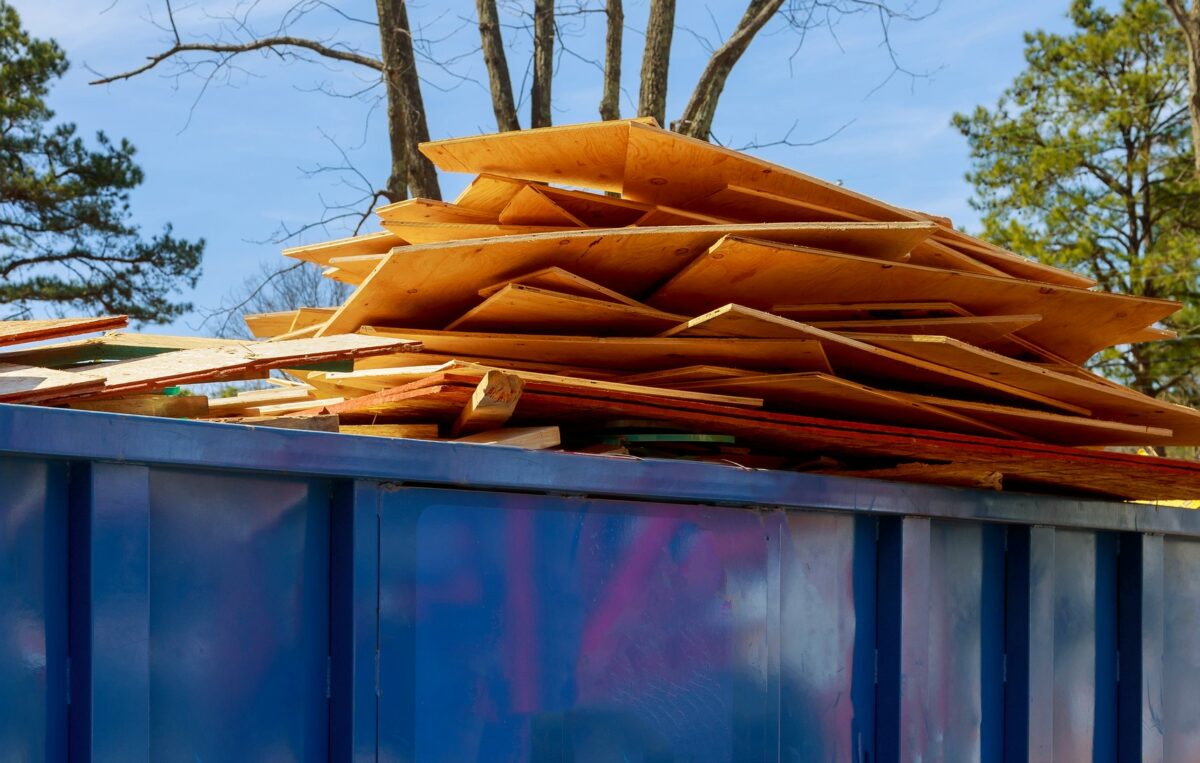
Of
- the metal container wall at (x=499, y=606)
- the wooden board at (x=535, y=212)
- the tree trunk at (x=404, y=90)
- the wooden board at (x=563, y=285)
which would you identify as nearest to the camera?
the metal container wall at (x=499, y=606)

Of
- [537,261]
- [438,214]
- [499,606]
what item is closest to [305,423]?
[499,606]

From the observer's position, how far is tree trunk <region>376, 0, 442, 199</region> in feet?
40.1

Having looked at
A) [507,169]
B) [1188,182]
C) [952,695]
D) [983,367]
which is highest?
[1188,182]

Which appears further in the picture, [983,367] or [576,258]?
[983,367]

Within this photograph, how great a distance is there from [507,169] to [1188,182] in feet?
76.6

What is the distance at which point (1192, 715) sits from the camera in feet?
16.8

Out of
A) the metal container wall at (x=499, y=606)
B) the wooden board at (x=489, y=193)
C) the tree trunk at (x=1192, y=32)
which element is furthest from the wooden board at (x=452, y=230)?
the tree trunk at (x=1192, y=32)

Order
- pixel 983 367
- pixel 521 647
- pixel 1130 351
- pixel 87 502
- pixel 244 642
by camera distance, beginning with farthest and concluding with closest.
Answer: pixel 1130 351, pixel 983 367, pixel 521 647, pixel 244 642, pixel 87 502

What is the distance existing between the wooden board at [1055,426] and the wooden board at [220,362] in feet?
6.13

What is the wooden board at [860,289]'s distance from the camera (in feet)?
12.9

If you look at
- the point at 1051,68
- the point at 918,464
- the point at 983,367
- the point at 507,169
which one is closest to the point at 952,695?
the point at 918,464

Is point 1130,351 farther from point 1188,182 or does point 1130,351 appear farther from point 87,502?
point 87,502

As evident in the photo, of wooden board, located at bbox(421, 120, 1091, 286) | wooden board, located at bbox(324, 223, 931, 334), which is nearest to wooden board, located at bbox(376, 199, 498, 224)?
wooden board, located at bbox(421, 120, 1091, 286)

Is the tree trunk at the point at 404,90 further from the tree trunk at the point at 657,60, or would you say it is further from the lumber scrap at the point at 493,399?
the lumber scrap at the point at 493,399
